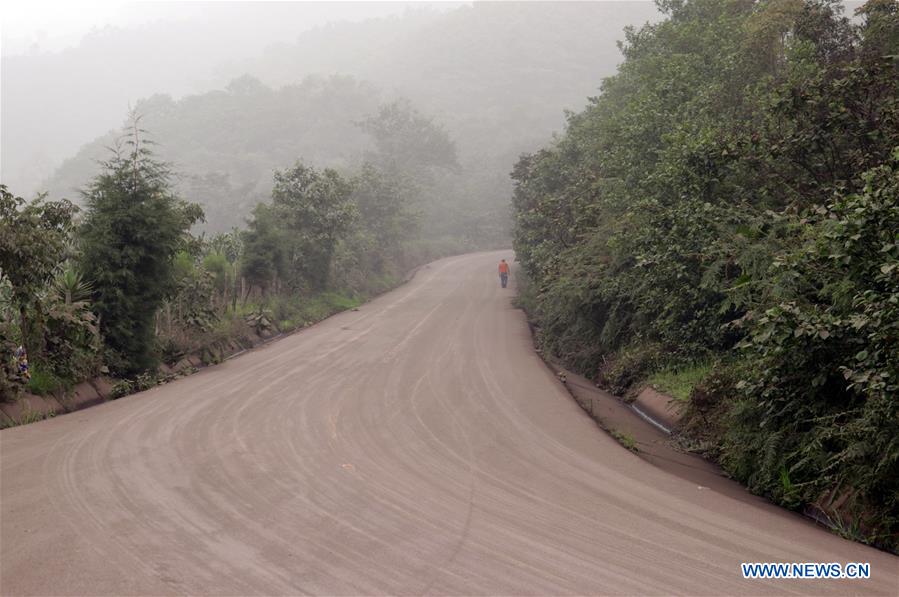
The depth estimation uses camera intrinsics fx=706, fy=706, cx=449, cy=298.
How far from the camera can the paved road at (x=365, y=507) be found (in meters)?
5.40

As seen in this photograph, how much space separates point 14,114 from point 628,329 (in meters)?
152

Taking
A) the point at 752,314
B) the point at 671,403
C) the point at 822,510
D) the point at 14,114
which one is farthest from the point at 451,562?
the point at 14,114

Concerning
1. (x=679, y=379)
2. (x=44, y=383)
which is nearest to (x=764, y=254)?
(x=679, y=379)

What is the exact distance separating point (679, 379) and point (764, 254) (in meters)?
2.97

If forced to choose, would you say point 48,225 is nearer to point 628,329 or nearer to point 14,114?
point 628,329

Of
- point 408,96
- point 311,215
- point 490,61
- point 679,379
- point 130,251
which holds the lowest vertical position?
point 679,379

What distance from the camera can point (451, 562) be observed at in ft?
18.6

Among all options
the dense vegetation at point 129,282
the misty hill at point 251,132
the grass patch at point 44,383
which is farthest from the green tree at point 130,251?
the misty hill at point 251,132

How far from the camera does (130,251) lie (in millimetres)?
14328

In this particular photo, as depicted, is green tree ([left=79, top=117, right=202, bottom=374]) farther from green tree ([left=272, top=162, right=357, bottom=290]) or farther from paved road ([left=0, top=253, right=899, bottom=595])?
green tree ([left=272, top=162, right=357, bottom=290])

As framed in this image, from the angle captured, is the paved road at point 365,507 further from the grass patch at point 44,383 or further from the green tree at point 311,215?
the green tree at point 311,215

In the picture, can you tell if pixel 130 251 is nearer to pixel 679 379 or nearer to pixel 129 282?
pixel 129 282

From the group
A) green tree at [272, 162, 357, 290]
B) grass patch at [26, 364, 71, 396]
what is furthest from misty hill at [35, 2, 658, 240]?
grass patch at [26, 364, 71, 396]

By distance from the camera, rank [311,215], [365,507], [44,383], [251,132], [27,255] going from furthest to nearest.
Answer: [251,132], [311,215], [44,383], [27,255], [365,507]
